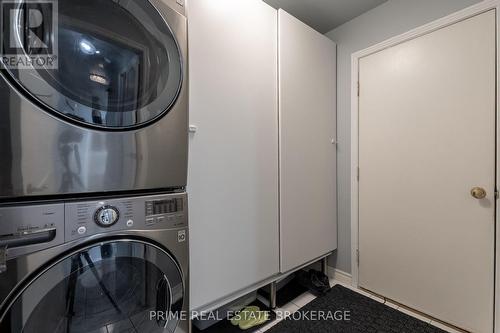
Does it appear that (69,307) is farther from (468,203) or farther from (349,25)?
(349,25)

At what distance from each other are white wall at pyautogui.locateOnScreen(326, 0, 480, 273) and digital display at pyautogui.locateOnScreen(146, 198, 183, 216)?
1618mm

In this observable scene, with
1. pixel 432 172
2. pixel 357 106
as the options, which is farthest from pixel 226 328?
pixel 357 106

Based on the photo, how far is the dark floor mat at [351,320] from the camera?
56.1 inches

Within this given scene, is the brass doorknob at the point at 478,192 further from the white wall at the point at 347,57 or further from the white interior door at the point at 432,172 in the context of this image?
the white wall at the point at 347,57

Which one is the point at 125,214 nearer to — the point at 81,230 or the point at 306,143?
the point at 81,230

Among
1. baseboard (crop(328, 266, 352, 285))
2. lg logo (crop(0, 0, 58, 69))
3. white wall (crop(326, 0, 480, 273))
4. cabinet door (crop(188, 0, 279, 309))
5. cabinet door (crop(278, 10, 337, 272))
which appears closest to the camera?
lg logo (crop(0, 0, 58, 69))

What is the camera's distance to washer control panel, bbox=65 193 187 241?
684mm

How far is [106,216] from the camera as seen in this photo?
0.73m

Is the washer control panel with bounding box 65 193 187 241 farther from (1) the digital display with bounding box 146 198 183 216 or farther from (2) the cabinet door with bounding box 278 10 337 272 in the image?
(2) the cabinet door with bounding box 278 10 337 272

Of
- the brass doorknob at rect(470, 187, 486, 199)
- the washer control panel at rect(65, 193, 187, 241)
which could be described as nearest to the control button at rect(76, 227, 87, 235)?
the washer control panel at rect(65, 193, 187, 241)

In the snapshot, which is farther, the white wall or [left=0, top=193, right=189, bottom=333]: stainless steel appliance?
the white wall

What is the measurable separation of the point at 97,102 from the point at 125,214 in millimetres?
390

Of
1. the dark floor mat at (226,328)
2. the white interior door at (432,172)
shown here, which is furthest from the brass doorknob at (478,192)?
the dark floor mat at (226,328)

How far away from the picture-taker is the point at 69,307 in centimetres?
70
